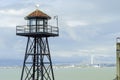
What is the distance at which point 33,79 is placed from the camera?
4572 centimetres

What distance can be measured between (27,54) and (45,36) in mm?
2394

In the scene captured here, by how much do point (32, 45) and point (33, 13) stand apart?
9.80ft

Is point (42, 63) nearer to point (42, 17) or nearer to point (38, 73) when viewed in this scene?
point (38, 73)

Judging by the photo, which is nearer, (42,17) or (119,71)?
(119,71)

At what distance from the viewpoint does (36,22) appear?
4528cm

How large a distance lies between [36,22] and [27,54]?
3180mm

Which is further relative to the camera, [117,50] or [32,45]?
[32,45]

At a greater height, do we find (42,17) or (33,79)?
(42,17)

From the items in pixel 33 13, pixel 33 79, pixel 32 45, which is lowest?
pixel 33 79

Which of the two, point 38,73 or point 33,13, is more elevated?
point 33,13

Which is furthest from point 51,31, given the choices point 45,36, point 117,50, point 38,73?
point 117,50

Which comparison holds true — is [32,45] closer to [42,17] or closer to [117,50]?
[42,17]

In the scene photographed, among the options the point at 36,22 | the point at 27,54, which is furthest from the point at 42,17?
the point at 27,54

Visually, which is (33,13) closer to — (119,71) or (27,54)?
(27,54)
